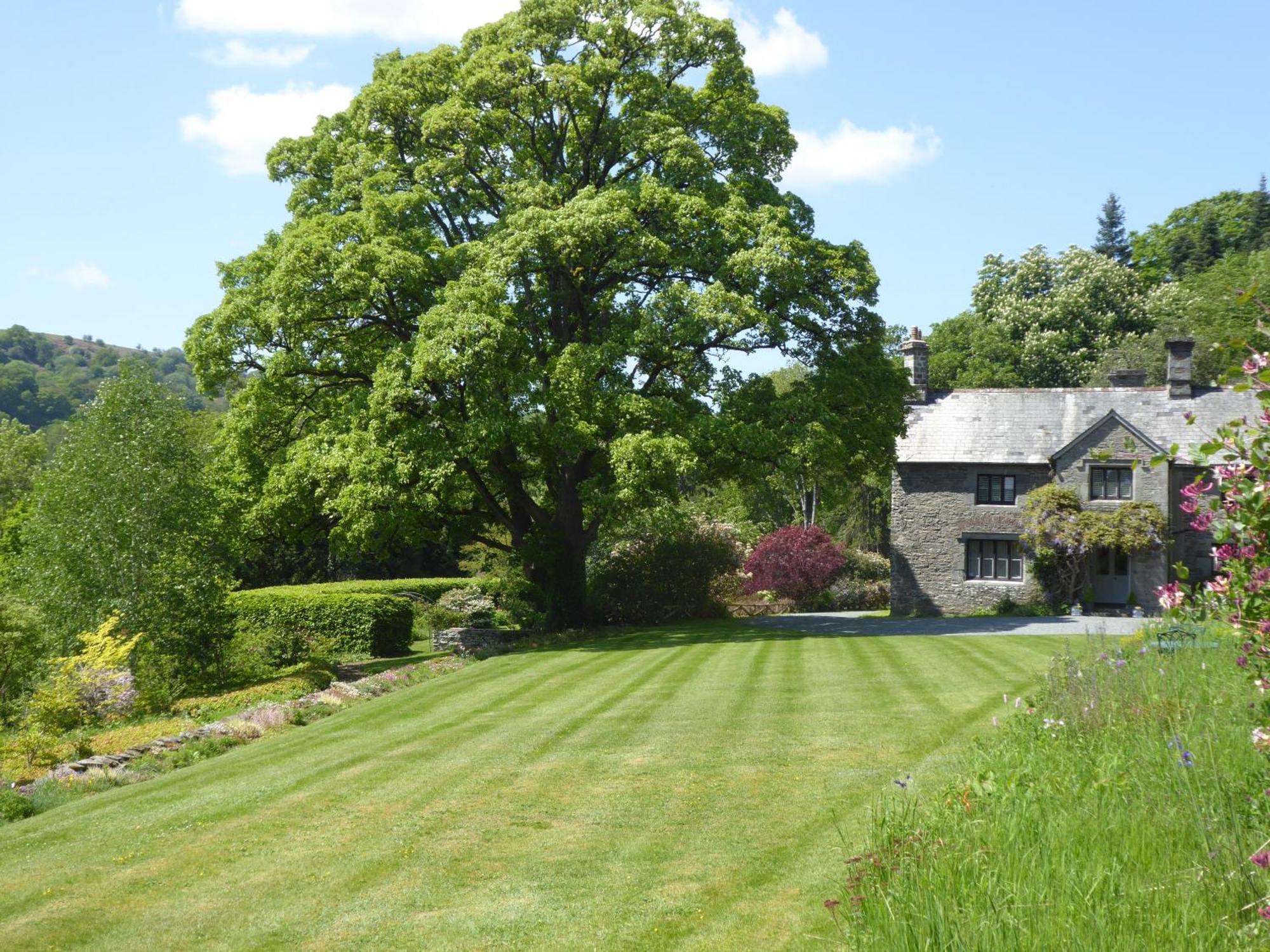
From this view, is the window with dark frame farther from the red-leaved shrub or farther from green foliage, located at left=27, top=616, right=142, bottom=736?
green foliage, located at left=27, top=616, right=142, bottom=736

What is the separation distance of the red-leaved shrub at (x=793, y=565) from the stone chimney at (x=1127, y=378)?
11.8 metres

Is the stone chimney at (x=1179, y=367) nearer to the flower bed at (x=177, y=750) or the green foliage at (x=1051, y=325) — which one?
the green foliage at (x=1051, y=325)

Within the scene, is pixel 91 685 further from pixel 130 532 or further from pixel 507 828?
pixel 507 828

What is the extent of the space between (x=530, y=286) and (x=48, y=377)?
14881cm

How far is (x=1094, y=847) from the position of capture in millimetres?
6109

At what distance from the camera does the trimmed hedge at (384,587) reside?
95.9ft

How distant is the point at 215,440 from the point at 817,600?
22.8 m

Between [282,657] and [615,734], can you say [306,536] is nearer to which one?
[282,657]

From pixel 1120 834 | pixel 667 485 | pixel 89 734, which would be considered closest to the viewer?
pixel 1120 834

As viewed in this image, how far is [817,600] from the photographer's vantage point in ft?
136

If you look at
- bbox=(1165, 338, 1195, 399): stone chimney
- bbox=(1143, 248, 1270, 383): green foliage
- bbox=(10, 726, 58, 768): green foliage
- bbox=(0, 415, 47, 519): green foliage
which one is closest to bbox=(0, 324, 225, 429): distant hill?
bbox=(0, 415, 47, 519): green foliage

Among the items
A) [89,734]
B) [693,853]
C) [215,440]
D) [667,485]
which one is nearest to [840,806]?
[693,853]

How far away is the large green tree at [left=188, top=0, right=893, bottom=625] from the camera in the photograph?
83.8 feet

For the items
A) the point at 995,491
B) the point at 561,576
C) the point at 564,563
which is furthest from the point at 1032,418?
the point at 561,576
